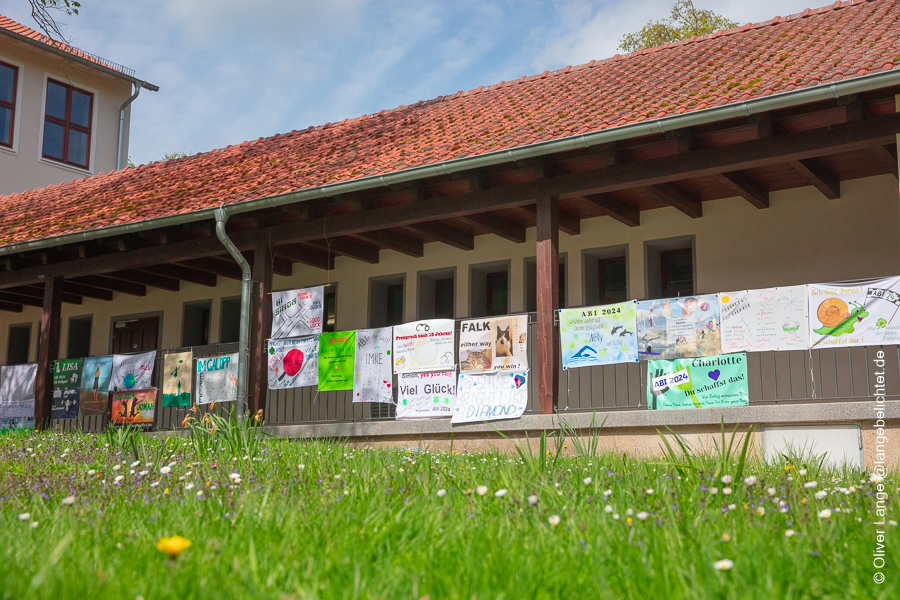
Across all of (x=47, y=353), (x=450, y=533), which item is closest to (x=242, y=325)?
(x=47, y=353)

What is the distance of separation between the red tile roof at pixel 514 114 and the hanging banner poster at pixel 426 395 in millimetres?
2303

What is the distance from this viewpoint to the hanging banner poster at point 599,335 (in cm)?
853

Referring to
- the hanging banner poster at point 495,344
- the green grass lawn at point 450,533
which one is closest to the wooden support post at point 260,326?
the hanging banner poster at point 495,344

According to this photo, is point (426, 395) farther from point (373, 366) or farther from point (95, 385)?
point (95, 385)

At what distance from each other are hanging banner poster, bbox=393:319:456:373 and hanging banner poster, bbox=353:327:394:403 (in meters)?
0.11

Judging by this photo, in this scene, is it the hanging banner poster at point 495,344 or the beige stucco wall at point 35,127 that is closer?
the hanging banner poster at point 495,344

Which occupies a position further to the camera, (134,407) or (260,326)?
(134,407)

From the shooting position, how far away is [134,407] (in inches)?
475

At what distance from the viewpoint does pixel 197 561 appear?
2.69m

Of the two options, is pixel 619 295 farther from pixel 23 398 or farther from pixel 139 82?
pixel 139 82

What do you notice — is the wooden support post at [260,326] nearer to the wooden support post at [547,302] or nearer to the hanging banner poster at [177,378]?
the hanging banner poster at [177,378]

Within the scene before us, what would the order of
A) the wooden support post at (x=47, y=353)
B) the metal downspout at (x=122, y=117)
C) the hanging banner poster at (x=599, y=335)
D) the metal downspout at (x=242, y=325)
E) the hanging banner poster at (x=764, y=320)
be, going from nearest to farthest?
the hanging banner poster at (x=764, y=320), the hanging banner poster at (x=599, y=335), the metal downspout at (x=242, y=325), the wooden support post at (x=47, y=353), the metal downspout at (x=122, y=117)

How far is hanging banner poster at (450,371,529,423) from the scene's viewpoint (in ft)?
29.2

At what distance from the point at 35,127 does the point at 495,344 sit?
16268 millimetres
